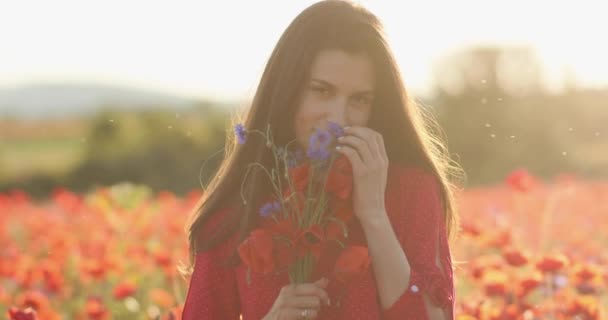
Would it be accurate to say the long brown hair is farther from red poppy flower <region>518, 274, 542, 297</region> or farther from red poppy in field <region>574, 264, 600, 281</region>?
Result: red poppy in field <region>574, 264, 600, 281</region>

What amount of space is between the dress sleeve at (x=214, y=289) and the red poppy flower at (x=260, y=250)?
2.10 ft

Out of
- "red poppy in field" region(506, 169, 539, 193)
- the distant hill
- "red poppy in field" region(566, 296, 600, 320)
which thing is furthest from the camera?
the distant hill

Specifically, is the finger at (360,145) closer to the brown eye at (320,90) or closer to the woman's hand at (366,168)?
the woman's hand at (366,168)

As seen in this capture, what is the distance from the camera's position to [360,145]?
2381 mm

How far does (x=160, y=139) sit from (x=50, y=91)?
90124 millimetres

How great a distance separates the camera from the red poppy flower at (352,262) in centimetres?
227

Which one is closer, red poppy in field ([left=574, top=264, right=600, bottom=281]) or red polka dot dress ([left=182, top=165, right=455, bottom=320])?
red polka dot dress ([left=182, top=165, right=455, bottom=320])

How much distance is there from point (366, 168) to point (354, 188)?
0.21 feet

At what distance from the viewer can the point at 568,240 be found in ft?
18.9

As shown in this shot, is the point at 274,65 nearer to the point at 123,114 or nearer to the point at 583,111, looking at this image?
the point at 123,114

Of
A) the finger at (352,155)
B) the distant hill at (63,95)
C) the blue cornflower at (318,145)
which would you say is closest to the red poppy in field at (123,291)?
the finger at (352,155)

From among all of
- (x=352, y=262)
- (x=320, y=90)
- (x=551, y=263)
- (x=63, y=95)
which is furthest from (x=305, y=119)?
(x=63, y=95)

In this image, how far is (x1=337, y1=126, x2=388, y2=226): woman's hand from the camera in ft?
7.79

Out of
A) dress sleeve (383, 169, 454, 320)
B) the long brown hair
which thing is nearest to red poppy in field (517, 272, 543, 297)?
the long brown hair
